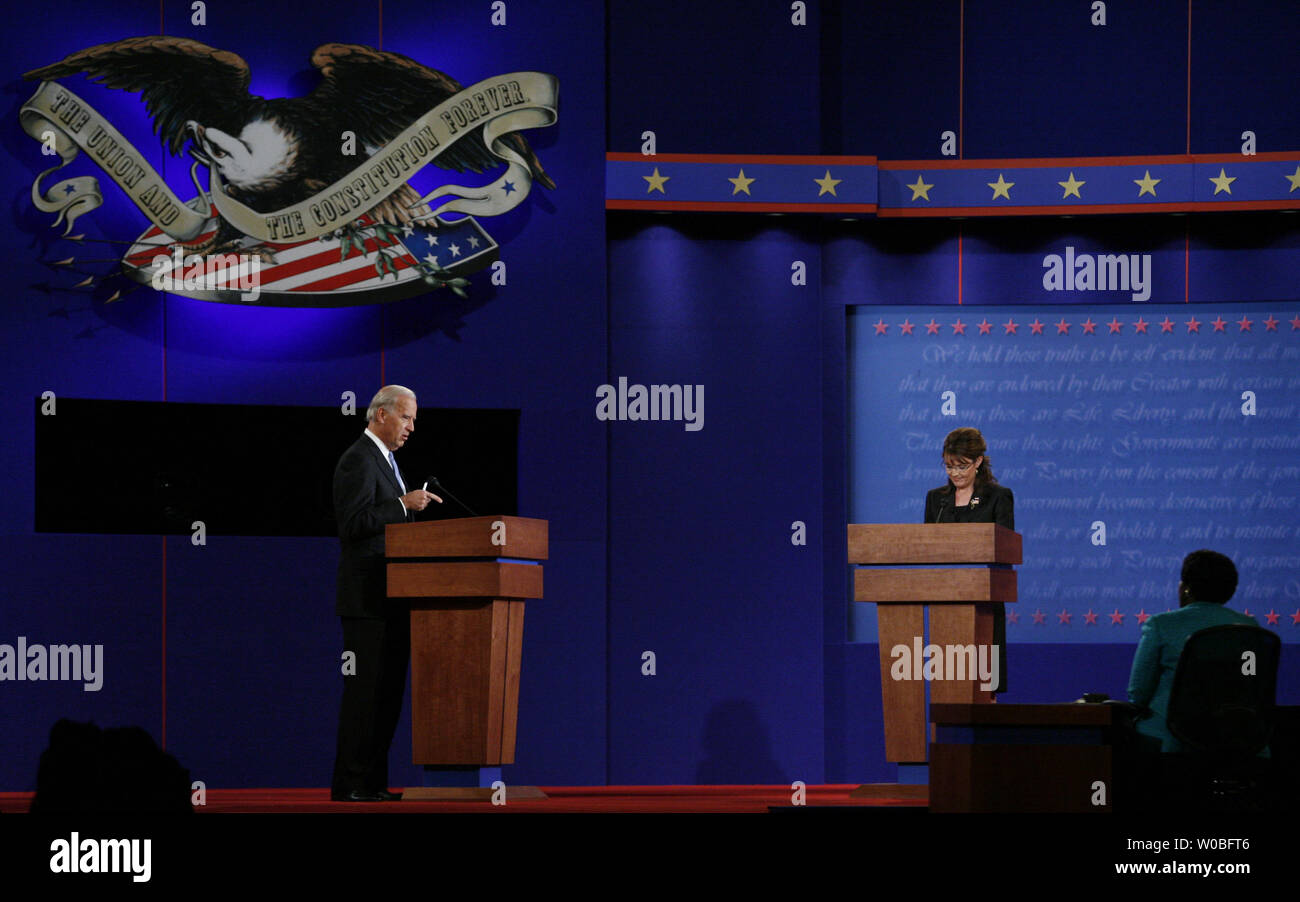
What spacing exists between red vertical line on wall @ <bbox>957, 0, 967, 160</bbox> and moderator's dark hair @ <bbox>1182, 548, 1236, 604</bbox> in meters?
3.92

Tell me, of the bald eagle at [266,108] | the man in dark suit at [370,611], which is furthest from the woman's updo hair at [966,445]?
the bald eagle at [266,108]

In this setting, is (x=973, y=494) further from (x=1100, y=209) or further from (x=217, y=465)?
(x=217, y=465)

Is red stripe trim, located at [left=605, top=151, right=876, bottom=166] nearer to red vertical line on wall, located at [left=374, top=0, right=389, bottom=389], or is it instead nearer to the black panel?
red vertical line on wall, located at [left=374, top=0, right=389, bottom=389]

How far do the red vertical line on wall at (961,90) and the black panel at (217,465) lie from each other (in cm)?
307

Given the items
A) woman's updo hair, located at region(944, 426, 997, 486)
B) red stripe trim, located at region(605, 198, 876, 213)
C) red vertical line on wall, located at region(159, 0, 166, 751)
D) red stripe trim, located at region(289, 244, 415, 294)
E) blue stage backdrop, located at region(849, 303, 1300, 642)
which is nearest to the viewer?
woman's updo hair, located at region(944, 426, 997, 486)

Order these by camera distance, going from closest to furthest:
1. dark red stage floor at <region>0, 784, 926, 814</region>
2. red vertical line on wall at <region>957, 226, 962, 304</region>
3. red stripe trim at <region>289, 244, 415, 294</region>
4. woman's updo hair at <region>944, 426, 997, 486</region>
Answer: dark red stage floor at <region>0, 784, 926, 814</region>
woman's updo hair at <region>944, 426, 997, 486</region>
red stripe trim at <region>289, 244, 415, 294</region>
red vertical line on wall at <region>957, 226, 962, 304</region>

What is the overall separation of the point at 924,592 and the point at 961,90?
12.4ft

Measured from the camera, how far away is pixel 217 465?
7.48 m

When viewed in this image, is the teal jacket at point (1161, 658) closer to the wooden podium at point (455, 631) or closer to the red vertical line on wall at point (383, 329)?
the wooden podium at point (455, 631)

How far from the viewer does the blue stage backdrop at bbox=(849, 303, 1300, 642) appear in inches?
319

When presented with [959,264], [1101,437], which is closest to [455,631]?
[959,264]

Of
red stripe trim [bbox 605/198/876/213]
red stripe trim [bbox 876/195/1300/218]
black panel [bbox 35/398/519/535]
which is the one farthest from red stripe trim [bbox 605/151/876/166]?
black panel [bbox 35/398/519/535]
